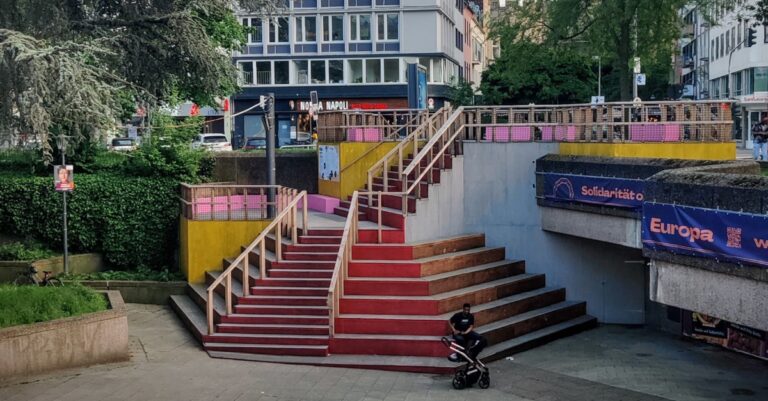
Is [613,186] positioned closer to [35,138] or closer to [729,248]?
[729,248]

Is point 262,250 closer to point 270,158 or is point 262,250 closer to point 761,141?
point 270,158

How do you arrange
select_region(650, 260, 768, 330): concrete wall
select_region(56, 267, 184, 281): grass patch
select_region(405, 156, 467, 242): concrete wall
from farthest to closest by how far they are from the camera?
select_region(56, 267, 184, 281): grass patch, select_region(405, 156, 467, 242): concrete wall, select_region(650, 260, 768, 330): concrete wall

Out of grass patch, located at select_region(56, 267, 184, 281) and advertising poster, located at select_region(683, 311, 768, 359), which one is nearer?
advertising poster, located at select_region(683, 311, 768, 359)

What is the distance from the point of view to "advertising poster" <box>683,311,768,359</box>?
61.0 ft

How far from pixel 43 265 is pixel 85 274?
989mm

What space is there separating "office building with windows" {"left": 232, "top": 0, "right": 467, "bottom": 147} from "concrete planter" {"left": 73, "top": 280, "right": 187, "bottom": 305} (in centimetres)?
3643

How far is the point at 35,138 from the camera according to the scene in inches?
547

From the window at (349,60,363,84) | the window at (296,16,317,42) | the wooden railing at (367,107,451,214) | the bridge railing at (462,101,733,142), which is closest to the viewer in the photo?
the bridge railing at (462,101,733,142)

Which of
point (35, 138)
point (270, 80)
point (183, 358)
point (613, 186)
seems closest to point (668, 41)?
point (613, 186)

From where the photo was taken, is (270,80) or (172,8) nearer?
(172,8)

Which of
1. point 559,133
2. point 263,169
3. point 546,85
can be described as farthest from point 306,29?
point 559,133

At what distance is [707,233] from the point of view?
14352 millimetres

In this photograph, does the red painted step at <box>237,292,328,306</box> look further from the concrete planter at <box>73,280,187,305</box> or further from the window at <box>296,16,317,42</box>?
the window at <box>296,16,317,42</box>

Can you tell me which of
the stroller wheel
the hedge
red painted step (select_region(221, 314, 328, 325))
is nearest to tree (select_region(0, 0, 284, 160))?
red painted step (select_region(221, 314, 328, 325))
